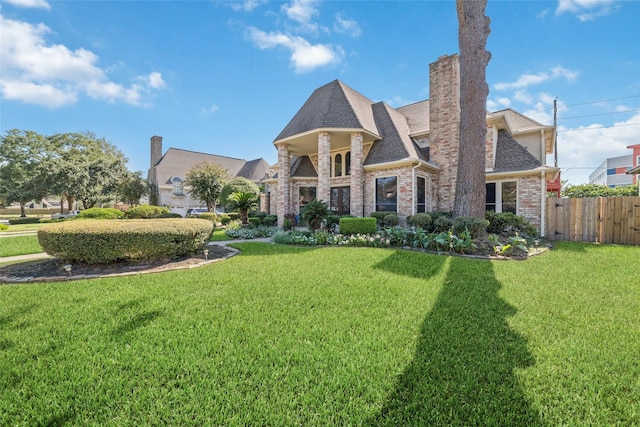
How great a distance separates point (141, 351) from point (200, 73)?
36.8 feet

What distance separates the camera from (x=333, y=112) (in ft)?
44.8

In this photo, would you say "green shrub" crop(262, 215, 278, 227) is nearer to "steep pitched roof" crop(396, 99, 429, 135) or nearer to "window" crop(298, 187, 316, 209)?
"window" crop(298, 187, 316, 209)

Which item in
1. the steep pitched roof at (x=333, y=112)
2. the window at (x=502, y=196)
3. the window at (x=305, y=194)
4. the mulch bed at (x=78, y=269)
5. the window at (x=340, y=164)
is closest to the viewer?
the mulch bed at (x=78, y=269)

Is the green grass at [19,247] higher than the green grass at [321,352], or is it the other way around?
the green grass at [19,247]

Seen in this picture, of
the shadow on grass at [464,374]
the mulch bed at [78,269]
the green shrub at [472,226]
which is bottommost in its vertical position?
the shadow on grass at [464,374]

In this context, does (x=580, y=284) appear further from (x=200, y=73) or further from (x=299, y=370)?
(x=200, y=73)

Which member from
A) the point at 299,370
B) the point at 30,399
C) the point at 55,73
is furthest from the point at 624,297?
the point at 55,73

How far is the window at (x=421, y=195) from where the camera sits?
1237 centimetres

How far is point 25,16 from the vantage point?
6.06 m

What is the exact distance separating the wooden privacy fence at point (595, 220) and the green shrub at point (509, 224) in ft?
3.15

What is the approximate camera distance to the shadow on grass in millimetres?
1830

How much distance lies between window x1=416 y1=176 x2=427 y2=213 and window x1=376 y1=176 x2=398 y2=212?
1060mm

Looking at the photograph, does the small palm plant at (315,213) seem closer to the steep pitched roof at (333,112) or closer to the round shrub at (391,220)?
the round shrub at (391,220)

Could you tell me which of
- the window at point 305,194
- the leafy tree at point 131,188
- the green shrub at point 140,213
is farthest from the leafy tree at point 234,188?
the leafy tree at point 131,188
